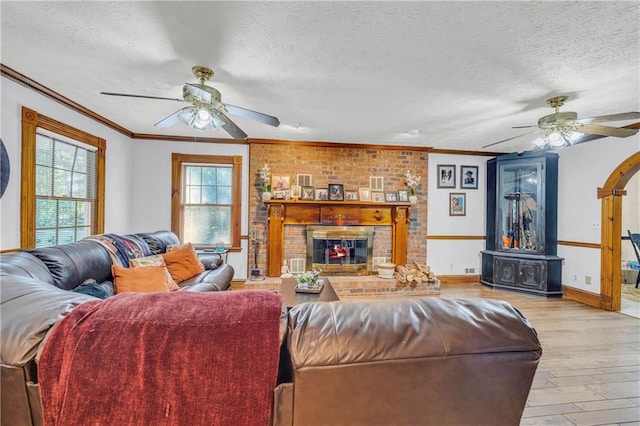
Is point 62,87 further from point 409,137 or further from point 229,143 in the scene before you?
point 409,137

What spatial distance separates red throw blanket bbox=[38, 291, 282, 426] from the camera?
701mm

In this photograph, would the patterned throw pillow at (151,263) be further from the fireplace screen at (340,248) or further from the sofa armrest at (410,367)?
the fireplace screen at (340,248)

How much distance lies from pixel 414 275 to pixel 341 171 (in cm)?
207

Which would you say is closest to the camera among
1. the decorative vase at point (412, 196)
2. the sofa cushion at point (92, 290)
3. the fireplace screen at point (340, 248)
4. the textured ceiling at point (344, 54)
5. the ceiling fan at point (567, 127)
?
the textured ceiling at point (344, 54)

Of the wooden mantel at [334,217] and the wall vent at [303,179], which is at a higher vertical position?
the wall vent at [303,179]

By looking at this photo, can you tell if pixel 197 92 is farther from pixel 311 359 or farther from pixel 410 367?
pixel 410 367

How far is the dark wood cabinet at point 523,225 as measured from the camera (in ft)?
14.0

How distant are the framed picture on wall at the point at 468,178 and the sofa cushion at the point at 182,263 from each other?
4594 millimetres

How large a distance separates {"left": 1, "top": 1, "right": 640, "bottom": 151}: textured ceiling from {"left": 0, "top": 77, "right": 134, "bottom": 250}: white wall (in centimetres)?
22

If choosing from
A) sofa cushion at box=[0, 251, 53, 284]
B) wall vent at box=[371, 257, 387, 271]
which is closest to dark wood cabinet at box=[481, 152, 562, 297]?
wall vent at box=[371, 257, 387, 271]

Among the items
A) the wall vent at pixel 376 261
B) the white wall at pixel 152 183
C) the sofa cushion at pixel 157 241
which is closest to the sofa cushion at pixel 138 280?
the sofa cushion at pixel 157 241

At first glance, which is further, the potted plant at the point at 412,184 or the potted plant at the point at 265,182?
the potted plant at the point at 412,184

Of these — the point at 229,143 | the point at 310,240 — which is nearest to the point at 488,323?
the point at 310,240

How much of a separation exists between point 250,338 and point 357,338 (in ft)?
1.00
